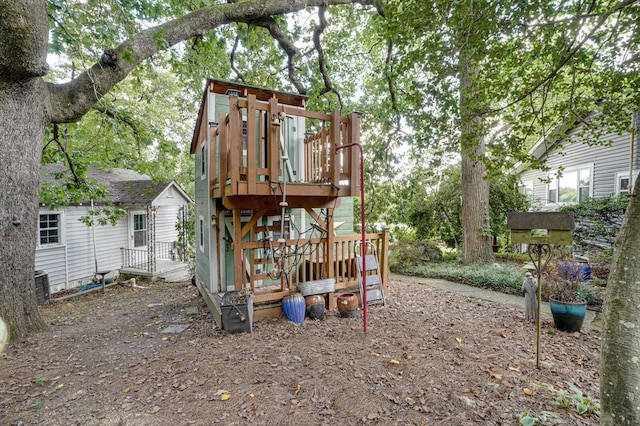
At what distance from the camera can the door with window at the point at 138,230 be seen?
12109mm

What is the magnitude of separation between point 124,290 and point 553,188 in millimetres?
17065

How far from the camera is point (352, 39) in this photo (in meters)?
10.7

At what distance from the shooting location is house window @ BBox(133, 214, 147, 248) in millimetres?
12344

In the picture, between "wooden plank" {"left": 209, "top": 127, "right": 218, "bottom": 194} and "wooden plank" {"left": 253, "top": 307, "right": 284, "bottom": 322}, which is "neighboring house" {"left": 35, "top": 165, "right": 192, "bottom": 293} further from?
"wooden plank" {"left": 253, "top": 307, "right": 284, "bottom": 322}

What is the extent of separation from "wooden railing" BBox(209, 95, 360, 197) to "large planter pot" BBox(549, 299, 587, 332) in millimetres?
3832

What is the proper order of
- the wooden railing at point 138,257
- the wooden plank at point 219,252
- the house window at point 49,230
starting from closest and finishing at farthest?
the wooden plank at point 219,252, the house window at point 49,230, the wooden railing at point 138,257

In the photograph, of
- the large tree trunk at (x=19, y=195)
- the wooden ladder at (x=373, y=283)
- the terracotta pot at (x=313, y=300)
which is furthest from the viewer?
the wooden ladder at (x=373, y=283)

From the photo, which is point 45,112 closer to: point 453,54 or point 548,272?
point 453,54

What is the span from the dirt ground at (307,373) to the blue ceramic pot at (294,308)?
0.47ft

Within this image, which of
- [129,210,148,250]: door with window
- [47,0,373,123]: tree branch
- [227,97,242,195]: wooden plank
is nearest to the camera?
[227,97,242,195]: wooden plank

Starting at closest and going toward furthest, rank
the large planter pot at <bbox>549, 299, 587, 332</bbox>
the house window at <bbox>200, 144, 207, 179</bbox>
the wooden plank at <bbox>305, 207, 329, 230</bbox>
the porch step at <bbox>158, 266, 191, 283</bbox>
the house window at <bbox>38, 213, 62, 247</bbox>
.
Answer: the large planter pot at <bbox>549, 299, 587, 332</bbox>, the wooden plank at <bbox>305, 207, 329, 230</bbox>, the house window at <bbox>200, 144, 207, 179</bbox>, the house window at <bbox>38, 213, 62, 247</bbox>, the porch step at <bbox>158, 266, 191, 283</bbox>

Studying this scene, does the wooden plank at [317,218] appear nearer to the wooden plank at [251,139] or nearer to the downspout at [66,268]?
the wooden plank at [251,139]

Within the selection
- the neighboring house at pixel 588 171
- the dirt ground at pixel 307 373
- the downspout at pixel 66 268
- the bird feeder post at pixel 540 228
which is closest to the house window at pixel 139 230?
the downspout at pixel 66 268

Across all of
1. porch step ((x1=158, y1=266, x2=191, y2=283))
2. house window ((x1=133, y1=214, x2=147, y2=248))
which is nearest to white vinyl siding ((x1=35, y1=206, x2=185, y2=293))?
house window ((x1=133, y1=214, x2=147, y2=248))
